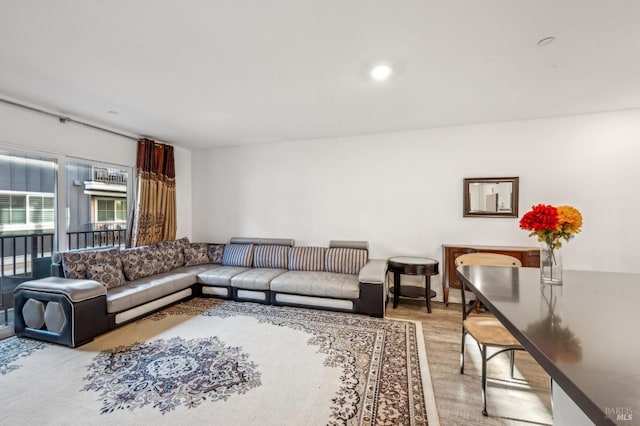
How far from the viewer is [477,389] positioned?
1.98 m

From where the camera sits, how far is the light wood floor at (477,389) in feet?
5.62

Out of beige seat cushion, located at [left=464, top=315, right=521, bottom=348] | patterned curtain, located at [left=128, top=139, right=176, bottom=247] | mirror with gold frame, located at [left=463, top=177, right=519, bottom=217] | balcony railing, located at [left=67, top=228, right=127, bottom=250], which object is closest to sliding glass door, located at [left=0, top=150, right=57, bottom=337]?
balcony railing, located at [left=67, top=228, right=127, bottom=250]

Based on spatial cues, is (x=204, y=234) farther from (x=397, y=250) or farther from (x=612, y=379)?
(x=612, y=379)

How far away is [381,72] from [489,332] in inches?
85.8

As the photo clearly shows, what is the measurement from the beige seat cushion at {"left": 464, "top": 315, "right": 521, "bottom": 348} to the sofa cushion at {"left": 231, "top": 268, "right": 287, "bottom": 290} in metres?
2.44

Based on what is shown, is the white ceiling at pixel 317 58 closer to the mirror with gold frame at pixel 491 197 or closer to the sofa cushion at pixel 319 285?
the mirror with gold frame at pixel 491 197

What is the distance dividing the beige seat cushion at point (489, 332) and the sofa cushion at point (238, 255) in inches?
127

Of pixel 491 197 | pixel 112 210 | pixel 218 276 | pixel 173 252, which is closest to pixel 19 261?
pixel 112 210

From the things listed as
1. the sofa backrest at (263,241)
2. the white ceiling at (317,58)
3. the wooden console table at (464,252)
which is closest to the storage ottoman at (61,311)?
the white ceiling at (317,58)

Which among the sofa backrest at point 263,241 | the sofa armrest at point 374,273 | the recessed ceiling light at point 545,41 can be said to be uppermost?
the recessed ceiling light at point 545,41

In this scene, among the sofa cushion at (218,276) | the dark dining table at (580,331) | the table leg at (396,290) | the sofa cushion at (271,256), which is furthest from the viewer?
the sofa cushion at (271,256)

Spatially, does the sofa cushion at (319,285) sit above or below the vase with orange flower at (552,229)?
below

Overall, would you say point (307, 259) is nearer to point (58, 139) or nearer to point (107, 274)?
point (107, 274)

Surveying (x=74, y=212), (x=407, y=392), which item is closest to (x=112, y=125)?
(x=74, y=212)
